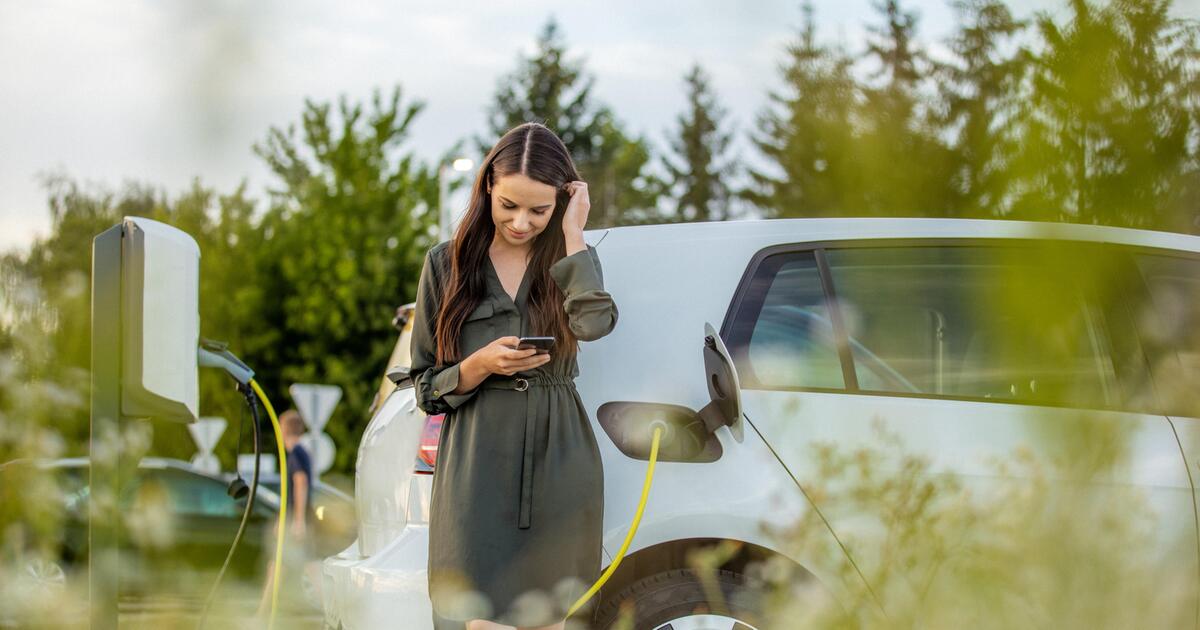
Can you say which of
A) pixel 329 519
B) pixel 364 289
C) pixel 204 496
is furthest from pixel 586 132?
pixel 329 519

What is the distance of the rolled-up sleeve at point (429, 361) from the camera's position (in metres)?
2.40

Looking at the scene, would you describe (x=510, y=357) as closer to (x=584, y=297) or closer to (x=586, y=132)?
(x=584, y=297)

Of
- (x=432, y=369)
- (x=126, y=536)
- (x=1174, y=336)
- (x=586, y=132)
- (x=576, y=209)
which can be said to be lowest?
(x=126, y=536)

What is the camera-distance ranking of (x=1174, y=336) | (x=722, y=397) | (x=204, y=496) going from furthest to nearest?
(x=204, y=496) → (x=722, y=397) → (x=1174, y=336)

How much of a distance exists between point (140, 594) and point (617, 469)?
1.10 meters

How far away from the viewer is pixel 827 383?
2748 mm

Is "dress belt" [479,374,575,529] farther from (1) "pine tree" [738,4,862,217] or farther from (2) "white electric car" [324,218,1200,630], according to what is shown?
(1) "pine tree" [738,4,862,217]

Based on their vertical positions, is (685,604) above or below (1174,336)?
below

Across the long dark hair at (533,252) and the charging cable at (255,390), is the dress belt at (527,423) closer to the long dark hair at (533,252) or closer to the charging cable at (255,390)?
the long dark hair at (533,252)

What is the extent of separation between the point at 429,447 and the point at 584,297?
74cm

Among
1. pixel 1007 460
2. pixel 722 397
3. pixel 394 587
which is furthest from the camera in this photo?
pixel 394 587

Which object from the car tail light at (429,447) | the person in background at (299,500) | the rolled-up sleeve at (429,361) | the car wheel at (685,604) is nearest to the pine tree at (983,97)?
the rolled-up sleeve at (429,361)

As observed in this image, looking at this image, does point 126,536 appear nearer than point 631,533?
Yes

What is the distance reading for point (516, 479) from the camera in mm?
2352
